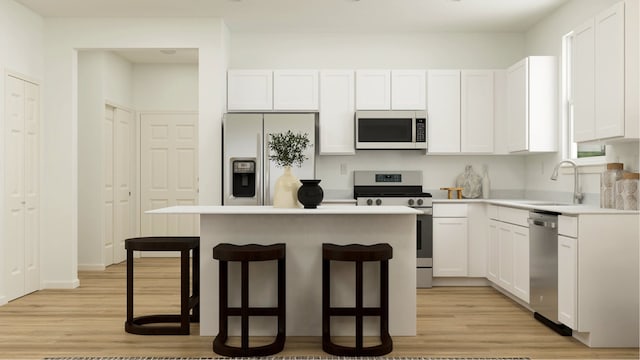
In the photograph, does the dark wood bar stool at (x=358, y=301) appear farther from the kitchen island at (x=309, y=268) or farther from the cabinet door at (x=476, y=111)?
the cabinet door at (x=476, y=111)

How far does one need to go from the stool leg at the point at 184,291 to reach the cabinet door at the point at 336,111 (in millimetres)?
2407

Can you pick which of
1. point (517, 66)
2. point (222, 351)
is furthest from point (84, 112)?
point (517, 66)

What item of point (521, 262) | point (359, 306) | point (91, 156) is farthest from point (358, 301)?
point (91, 156)

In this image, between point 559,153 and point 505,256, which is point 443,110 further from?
point 505,256

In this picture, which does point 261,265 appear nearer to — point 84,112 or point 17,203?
point 17,203

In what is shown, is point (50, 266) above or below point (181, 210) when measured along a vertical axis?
below

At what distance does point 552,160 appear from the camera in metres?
5.38

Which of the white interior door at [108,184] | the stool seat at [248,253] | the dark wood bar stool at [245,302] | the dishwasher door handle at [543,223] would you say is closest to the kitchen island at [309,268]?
the dark wood bar stool at [245,302]

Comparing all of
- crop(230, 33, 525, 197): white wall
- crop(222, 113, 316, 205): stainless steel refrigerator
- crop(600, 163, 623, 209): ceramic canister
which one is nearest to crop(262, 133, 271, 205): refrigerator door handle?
crop(222, 113, 316, 205): stainless steel refrigerator

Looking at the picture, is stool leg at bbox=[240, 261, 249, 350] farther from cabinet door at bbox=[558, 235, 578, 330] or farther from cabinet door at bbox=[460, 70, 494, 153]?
cabinet door at bbox=[460, 70, 494, 153]

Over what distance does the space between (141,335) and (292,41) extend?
3625 millimetres

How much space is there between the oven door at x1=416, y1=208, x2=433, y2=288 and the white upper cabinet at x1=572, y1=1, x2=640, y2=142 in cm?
178

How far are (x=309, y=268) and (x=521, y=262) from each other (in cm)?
189

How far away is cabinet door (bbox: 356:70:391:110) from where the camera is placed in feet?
19.2
